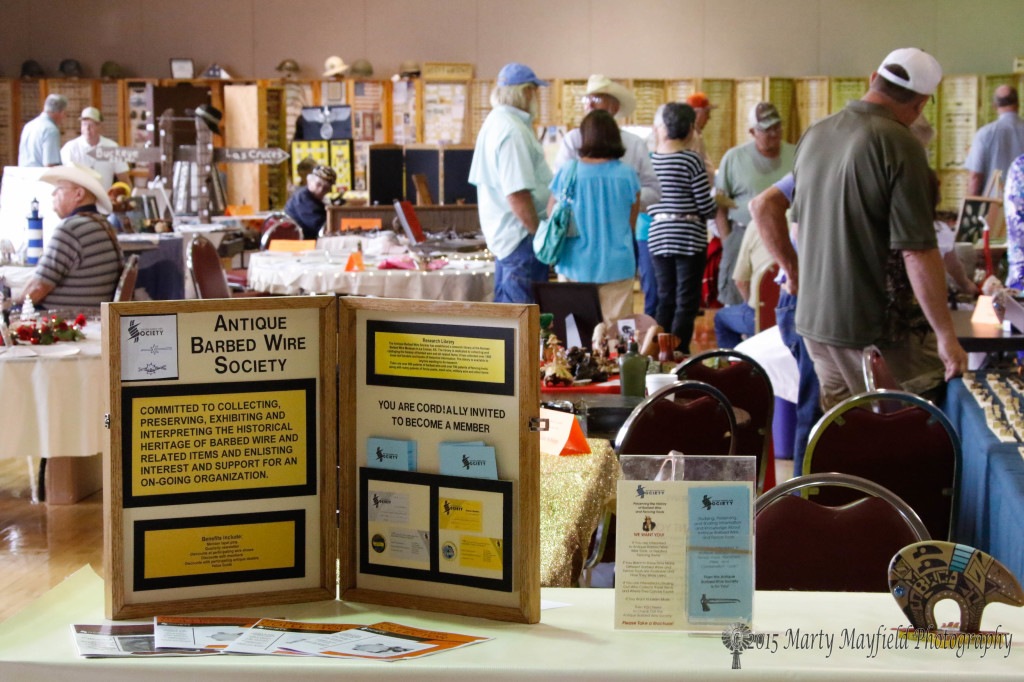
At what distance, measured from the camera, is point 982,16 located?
13.2 metres

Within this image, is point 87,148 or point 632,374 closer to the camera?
point 632,374

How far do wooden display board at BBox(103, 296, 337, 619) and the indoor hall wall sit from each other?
12.8 meters

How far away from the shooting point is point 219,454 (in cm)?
136

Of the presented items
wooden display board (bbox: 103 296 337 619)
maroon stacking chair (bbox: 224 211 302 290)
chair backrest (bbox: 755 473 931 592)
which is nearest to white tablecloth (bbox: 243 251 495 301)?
maroon stacking chair (bbox: 224 211 302 290)

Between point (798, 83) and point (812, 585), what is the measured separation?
1205 cm

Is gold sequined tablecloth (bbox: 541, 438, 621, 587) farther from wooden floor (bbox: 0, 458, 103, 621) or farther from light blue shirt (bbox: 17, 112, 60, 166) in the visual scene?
light blue shirt (bbox: 17, 112, 60, 166)

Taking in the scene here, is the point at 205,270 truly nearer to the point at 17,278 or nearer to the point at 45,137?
the point at 17,278

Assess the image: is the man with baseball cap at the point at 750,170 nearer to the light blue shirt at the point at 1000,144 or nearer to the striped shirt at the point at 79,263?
the light blue shirt at the point at 1000,144

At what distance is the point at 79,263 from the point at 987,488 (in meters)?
4.54

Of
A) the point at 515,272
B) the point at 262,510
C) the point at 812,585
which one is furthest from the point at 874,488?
the point at 515,272

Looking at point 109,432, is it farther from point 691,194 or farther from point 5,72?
point 5,72

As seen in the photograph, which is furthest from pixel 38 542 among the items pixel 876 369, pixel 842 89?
pixel 842 89

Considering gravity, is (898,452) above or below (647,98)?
below

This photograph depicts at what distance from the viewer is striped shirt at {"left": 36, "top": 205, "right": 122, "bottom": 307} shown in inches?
222
